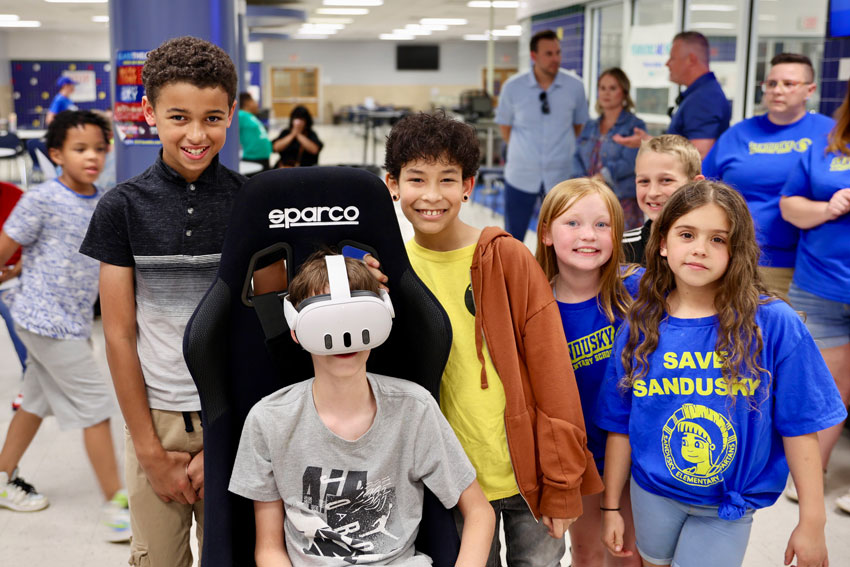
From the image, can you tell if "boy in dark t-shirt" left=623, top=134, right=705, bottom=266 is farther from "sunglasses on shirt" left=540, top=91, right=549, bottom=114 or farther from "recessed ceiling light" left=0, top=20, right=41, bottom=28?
"recessed ceiling light" left=0, top=20, right=41, bottom=28

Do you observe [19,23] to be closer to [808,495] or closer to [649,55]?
[649,55]

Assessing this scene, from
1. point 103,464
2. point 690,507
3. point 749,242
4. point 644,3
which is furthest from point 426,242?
point 644,3

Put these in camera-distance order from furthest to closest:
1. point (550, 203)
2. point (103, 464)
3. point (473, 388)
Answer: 1. point (103, 464)
2. point (550, 203)
3. point (473, 388)

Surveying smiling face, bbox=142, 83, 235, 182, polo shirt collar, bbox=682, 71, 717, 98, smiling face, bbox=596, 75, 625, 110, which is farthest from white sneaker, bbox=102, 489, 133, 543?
smiling face, bbox=596, 75, 625, 110

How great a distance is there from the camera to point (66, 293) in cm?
273

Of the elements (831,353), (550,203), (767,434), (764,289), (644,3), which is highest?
(644,3)

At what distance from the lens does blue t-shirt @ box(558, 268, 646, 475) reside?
1695 millimetres

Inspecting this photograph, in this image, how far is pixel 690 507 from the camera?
1573 mm

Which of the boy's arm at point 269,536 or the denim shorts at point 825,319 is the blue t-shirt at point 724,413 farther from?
the denim shorts at point 825,319

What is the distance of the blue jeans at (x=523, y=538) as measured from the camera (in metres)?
1.61

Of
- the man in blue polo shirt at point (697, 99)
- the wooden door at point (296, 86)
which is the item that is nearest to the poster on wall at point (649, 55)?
the man in blue polo shirt at point (697, 99)

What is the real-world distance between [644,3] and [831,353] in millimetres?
5384

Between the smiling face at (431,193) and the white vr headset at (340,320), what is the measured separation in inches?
11.6

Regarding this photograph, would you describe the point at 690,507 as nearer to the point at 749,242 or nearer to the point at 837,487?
the point at 749,242
